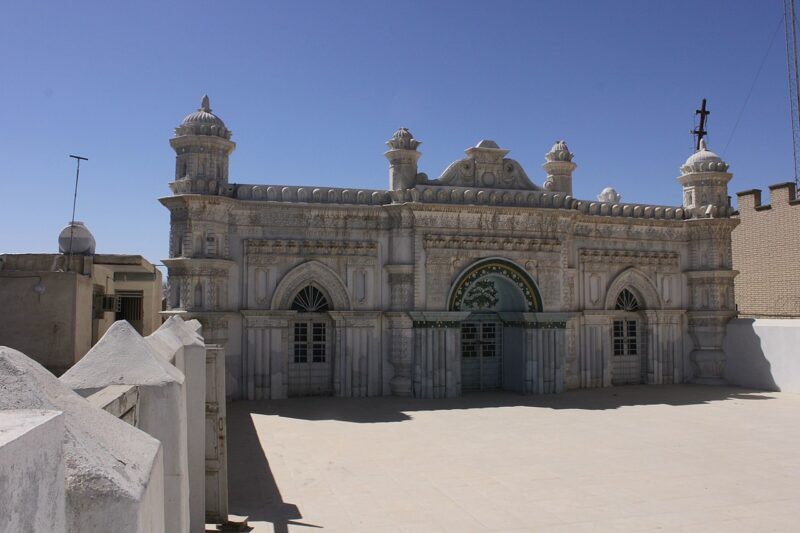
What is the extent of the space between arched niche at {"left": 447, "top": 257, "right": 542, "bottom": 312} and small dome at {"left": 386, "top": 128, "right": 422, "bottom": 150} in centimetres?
337

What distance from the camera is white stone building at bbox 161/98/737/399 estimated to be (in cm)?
1494

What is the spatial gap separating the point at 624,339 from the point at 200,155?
41.3ft

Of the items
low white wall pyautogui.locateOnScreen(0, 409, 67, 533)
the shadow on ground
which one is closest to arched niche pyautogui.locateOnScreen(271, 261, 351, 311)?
the shadow on ground

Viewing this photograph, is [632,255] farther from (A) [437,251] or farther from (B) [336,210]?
(B) [336,210]

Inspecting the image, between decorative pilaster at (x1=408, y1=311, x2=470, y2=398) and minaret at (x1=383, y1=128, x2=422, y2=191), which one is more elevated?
minaret at (x1=383, y1=128, x2=422, y2=191)

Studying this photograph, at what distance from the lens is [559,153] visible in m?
17.8

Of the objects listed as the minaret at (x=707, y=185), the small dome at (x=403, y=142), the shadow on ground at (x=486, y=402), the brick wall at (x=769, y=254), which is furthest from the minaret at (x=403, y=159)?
the brick wall at (x=769, y=254)

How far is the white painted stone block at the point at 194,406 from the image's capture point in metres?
5.71

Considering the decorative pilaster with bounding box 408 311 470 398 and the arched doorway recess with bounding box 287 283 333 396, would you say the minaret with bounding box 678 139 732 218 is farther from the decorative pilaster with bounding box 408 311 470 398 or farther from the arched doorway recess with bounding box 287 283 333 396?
the arched doorway recess with bounding box 287 283 333 396

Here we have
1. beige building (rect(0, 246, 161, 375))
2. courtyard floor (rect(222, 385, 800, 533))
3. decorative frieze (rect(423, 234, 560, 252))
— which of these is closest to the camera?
courtyard floor (rect(222, 385, 800, 533))

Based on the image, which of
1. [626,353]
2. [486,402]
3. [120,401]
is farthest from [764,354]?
[120,401]

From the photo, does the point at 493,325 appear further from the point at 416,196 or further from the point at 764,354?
the point at 764,354

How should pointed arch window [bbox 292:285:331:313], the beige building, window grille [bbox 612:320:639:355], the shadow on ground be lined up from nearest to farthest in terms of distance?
the beige building < the shadow on ground < pointed arch window [bbox 292:285:331:313] < window grille [bbox 612:320:639:355]

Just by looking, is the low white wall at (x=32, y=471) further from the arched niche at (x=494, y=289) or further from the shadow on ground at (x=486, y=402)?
the arched niche at (x=494, y=289)
